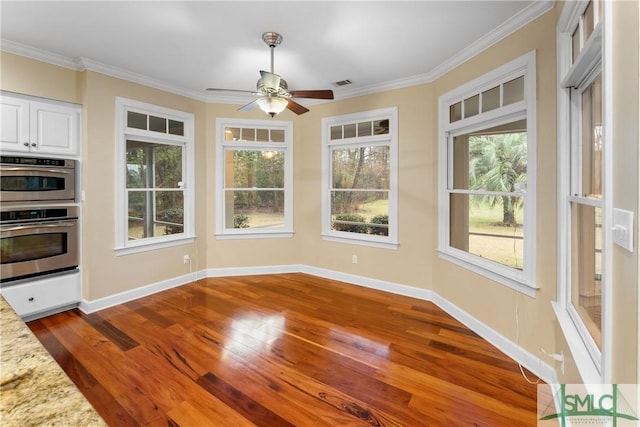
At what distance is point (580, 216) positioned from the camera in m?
2.00

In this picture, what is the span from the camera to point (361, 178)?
173 inches

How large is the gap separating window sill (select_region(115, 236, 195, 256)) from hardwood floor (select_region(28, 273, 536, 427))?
0.63 metres

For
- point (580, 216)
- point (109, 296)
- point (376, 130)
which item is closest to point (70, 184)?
point (109, 296)

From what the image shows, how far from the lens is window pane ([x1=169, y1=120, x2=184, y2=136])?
165 inches

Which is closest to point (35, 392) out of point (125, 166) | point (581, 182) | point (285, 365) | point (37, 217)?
point (285, 365)

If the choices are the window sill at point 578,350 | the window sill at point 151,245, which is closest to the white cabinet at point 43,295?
the window sill at point 151,245

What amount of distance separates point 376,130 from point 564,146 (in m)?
2.36

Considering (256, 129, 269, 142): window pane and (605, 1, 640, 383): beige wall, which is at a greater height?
(256, 129, 269, 142): window pane

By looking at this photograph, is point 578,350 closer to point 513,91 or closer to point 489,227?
point 489,227

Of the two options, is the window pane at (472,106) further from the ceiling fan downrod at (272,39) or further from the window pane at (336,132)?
the ceiling fan downrod at (272,39)

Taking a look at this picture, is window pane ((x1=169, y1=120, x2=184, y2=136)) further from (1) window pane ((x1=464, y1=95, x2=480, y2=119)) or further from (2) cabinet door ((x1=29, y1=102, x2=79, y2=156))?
(1) window pane ((x1=464, y1=95, x2=480, y2=119))

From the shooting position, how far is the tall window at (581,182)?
164 cm

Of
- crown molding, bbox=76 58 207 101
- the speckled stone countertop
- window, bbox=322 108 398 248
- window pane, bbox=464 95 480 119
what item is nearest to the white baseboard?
window, bbox=322 108 398 248

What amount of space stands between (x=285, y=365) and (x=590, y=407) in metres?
1.84
